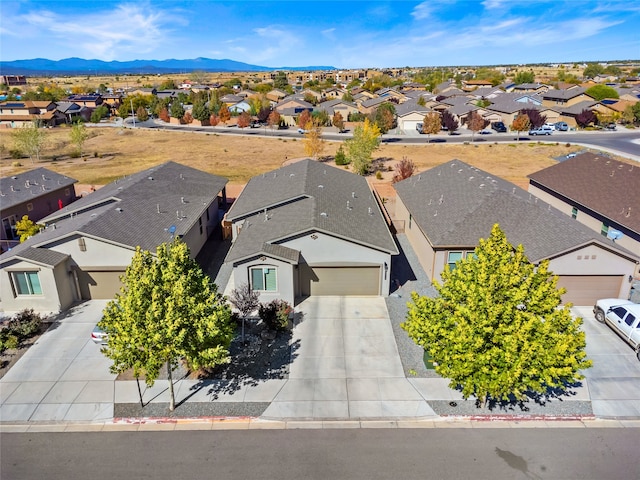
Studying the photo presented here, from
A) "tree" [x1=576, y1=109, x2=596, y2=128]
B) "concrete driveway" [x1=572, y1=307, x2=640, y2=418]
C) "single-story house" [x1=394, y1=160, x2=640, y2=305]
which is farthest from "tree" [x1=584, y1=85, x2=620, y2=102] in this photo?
"concrete driveway" [x1=572, y1=307, x2=640, y2=418]

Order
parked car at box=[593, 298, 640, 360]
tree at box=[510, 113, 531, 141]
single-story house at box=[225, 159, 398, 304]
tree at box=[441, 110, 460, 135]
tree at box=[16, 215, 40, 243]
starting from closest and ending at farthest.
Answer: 1. parked car at box=[593, 298, 640, 360]
2. single-story house at box=[225, 159, 398, 304]
3. tree at box=[16, 215, 40, 243]
4. tree at box=[510, 113, 531, 141]
5. tree at box=[441, 110, 460, 135]

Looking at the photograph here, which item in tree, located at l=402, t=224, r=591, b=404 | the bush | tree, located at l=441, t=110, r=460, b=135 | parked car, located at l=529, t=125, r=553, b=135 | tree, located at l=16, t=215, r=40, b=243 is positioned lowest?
the bush

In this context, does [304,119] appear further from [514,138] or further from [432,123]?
[514,138]

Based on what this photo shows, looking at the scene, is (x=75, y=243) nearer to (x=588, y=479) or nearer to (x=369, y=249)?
(x=369, y=249)

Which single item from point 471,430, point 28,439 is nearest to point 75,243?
point 28,439

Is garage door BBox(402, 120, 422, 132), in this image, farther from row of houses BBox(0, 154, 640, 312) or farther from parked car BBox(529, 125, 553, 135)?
row of houses BBox(0, 154, 640, 312)

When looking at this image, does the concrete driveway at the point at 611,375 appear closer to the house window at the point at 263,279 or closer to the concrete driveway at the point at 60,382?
the house window at the point at 263,279

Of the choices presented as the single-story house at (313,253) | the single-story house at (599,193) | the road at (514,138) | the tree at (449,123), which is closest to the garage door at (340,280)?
the single-story house at (313,253)
